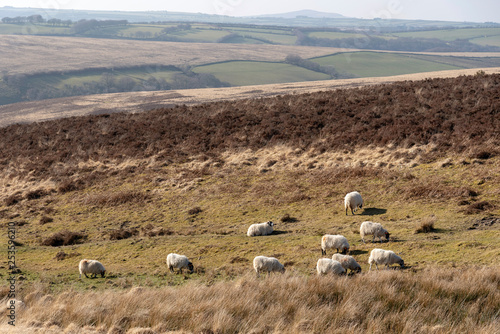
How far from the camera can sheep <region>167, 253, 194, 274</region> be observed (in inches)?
623

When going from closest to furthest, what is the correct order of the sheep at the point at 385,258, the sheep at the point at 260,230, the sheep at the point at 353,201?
1. the sheep at the point at 385,258
2. the sheep at the point at 260,230
3. the sheep at the point at 353,201

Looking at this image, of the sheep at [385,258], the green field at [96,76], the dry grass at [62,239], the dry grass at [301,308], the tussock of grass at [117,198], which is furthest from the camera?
the green field at [96,76]

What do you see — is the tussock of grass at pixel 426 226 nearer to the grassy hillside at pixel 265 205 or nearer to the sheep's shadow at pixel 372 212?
the grassy hillside at pixel 265 205

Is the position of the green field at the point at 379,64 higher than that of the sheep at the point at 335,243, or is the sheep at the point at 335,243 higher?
the green field at the point at 379,64

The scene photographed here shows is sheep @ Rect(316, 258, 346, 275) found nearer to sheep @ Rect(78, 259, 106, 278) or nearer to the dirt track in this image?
sheep @ Rect(78, 259, 106, 278)

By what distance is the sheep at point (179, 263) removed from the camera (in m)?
15.8

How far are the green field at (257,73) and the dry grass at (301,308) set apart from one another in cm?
13251

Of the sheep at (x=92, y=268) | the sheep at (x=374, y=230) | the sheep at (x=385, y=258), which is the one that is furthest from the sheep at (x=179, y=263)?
the sheep at (x=374, y=230)

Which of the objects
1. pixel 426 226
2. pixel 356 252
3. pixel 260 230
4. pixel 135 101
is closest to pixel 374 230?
pixel 356 252

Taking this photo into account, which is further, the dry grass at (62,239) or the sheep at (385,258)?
the dry grass at (62,239)

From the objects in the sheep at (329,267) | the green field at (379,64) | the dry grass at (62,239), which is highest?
the green field at (379,64)

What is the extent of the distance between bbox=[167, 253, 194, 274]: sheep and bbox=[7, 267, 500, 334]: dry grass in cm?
625

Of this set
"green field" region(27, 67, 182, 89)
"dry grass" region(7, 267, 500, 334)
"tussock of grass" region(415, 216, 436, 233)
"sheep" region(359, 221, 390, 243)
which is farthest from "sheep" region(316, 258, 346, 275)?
"green field" region(27, 67, 182, 89)

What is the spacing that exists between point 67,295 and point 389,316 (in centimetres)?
727
